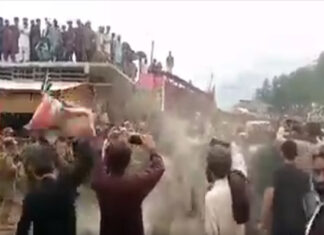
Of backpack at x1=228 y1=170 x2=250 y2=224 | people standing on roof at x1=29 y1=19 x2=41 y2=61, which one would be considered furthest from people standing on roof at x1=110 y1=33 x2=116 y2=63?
backpack at x1=228 y1=170 x2=250 y2=224

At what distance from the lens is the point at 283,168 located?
7.51 ft

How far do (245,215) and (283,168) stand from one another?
0.18 meters

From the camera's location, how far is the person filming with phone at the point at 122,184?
2.18 meters

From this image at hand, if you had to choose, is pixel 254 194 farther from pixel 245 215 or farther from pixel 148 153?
pixel 148 153

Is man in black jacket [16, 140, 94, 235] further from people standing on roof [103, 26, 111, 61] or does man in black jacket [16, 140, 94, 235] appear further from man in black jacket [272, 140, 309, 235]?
man in black jacket [272, 140, 309, 235]

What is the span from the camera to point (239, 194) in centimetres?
226

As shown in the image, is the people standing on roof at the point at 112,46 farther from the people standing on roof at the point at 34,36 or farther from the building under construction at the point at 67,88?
the people standing on roof at the point at 34,36

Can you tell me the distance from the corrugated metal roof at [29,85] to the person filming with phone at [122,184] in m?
0.19

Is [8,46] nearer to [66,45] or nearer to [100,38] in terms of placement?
[66,45]

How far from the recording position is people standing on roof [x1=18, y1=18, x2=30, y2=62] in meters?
2.28

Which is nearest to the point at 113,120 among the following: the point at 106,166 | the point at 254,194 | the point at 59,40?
the point at 106,166

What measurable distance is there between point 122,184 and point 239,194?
345 mm

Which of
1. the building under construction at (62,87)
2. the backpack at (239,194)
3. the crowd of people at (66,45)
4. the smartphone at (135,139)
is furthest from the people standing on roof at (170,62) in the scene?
the backpack at (239,194)

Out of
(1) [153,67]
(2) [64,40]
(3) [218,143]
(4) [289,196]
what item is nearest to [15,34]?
(2) [64,40]
